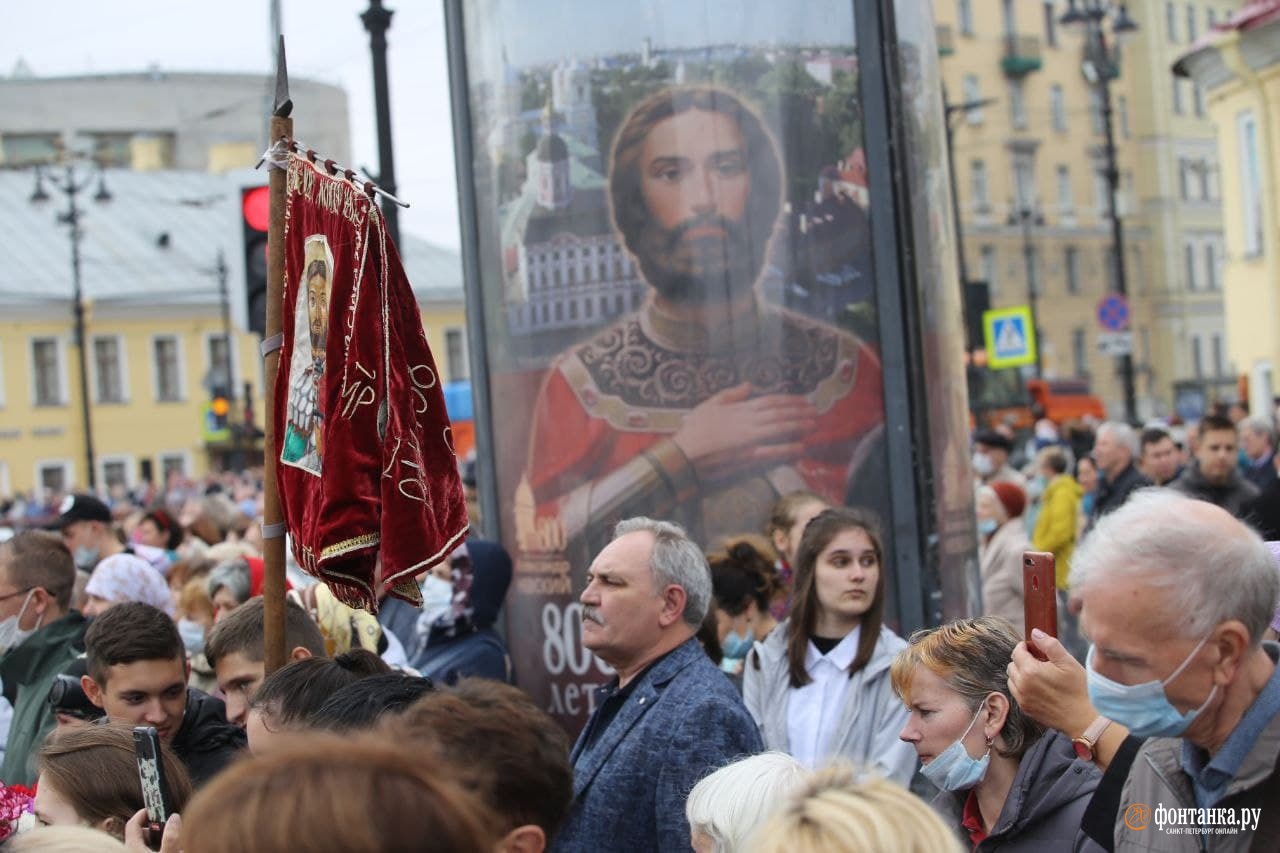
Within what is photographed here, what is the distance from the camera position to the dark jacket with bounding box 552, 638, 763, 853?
483 centimetres

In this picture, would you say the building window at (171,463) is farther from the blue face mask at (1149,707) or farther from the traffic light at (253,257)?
the blue face mask at (1149,707)

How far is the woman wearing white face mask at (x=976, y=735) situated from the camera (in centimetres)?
424

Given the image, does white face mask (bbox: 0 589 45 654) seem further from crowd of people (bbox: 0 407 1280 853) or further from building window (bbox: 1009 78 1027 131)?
building window (bbox: 1009 78 1027 131)

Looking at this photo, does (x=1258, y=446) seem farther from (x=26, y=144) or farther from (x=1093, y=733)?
(x=26, y=144)

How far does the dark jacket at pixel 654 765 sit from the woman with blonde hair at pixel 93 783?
1.06 metres

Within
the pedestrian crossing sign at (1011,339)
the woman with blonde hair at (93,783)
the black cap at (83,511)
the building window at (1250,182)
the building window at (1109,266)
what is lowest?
the woman with blonde hair at (93,783)

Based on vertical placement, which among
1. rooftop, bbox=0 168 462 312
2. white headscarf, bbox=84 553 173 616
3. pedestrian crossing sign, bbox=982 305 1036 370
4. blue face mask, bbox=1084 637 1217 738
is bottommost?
blue face mask, bbox=1084 637 1217 738

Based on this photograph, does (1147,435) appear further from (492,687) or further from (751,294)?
(492,687)

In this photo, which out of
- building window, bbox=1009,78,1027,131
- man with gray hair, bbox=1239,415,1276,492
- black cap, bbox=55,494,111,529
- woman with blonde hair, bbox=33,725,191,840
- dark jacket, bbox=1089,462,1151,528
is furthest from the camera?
building window, bbox=1009,78,1027,131

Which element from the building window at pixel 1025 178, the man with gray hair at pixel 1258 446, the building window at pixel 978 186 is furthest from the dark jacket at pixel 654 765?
the building window at pixel 1025 178

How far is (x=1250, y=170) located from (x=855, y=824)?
28.5 metres

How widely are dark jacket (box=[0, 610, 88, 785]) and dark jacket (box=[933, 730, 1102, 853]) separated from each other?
12.4ft

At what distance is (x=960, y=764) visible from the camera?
440 cm

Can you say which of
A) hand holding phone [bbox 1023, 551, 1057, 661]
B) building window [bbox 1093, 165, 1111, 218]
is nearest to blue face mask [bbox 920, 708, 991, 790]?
hand holding phone [bbox 1023, 551, 1057, 661]
